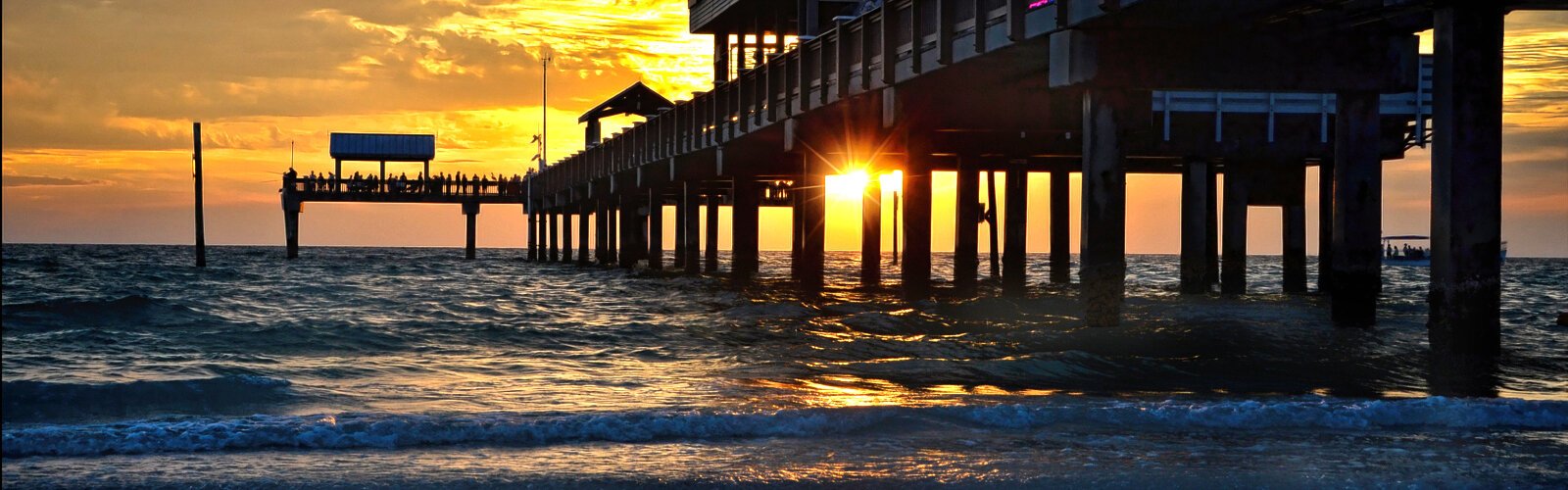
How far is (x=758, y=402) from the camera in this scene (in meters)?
12.2

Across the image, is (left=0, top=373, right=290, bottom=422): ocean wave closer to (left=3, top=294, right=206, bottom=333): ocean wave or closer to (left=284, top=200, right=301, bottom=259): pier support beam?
(left=3, top=294, right=206, bottom=333): ocean wave

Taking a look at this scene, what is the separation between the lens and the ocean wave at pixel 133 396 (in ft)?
39.8

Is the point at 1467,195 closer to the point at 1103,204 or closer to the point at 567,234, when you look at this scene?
the point at 1103,204

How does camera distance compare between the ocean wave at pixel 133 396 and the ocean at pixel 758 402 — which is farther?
the ocean wave at pixel 133 396

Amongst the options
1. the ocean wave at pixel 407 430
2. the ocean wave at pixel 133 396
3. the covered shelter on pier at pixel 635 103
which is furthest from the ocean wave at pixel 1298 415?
the covered shelter on pier at pixel 635 103

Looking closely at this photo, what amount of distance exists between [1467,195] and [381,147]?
86.0m

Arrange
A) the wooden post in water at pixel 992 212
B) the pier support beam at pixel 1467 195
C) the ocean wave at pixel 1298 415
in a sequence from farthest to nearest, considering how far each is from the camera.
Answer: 1. the wooden post in water at pixel 992 212
2. the pier support beam at pixel 1467 195
3. the ocean wave at pixel 1298 415

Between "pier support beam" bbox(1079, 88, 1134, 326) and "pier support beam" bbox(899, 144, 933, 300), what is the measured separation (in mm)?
10289

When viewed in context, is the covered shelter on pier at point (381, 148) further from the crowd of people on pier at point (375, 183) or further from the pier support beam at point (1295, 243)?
the pier support beam at point (1295, 243)

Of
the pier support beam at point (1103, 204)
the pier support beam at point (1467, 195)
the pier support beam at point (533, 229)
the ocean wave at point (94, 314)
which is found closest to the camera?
the pier support beam at point (1467, 195)

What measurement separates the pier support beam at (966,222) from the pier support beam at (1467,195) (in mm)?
19241


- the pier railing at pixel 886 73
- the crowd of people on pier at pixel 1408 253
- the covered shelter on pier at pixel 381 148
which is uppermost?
the covered shelter on pier at pixel 381 148

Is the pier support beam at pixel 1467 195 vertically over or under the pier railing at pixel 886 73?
under

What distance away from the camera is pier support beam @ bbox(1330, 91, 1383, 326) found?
20.4 m
